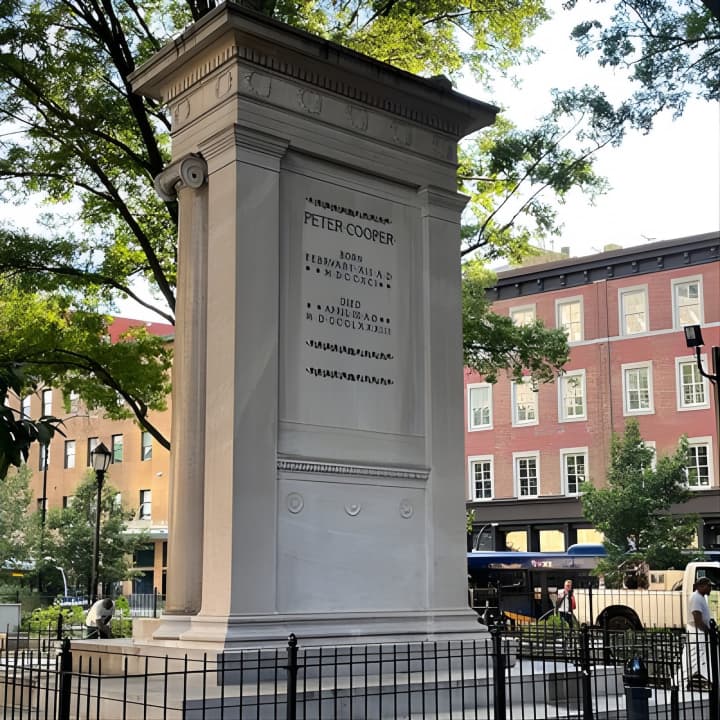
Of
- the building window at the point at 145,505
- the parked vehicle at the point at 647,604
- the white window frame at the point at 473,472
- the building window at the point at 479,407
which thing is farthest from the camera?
the building window at the point at 145,505

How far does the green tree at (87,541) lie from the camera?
184ft

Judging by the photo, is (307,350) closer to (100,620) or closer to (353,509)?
(353,509)

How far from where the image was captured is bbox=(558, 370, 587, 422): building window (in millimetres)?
51312

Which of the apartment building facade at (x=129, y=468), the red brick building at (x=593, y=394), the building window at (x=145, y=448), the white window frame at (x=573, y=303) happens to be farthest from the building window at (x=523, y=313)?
the building window at (x=145, y=448)

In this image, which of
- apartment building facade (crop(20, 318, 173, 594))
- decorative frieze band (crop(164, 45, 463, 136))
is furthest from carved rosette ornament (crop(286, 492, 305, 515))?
apartment building facade (crop(20, 318, 173, 594))

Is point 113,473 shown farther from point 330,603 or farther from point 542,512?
point 330,603

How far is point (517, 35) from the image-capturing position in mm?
21172

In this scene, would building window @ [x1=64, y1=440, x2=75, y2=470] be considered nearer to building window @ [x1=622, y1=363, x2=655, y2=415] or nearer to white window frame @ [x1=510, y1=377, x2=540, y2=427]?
white window frame @ [x1=510, y1=377, x2=540, y2=427]

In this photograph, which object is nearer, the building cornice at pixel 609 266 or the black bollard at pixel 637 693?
the black bollard at pixel 637 693

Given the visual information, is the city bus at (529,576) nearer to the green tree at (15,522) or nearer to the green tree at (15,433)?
the green tree at (15,522)

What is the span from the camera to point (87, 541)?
185 feet

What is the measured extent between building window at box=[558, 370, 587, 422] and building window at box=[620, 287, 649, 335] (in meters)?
2.94

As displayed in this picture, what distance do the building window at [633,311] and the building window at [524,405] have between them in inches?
212

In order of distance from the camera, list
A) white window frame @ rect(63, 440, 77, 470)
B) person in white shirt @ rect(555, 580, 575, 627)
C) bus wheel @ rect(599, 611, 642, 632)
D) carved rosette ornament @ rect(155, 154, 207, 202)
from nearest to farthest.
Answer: carved rosette ornament @ rect(155, 154, 207, 202) < bus wheel @ rect(599, 611, 642, 632) < person in white shirt @ rect(555, 580, 575, 627) < white window frame @ rect(63, 440, 77, 470)
